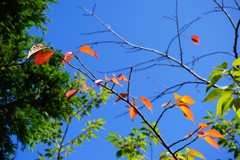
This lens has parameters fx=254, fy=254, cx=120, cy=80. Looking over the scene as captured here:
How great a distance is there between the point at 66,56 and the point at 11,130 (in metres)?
5.31

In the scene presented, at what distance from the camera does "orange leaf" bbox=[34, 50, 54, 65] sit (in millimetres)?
1105

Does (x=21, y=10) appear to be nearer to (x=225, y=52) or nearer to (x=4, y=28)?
(x=4, y=28)

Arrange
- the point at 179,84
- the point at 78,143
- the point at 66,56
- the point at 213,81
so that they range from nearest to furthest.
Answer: the point at 213,81 < the point at 66,56 < the point at 179,84 < the point at 78,143

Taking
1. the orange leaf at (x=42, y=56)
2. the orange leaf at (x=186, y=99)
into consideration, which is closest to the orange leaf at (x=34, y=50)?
the orange leaf at (x=42, y=56)

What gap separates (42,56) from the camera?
3.67 feet

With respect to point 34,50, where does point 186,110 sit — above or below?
below

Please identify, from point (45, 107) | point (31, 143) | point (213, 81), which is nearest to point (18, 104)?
point (45, 107)

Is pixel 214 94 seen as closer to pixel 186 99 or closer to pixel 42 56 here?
pixel 186 99

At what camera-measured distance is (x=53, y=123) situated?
646 centimetres

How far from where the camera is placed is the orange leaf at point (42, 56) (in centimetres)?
111

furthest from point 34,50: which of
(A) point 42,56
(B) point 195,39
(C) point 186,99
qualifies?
(B) point 195,39

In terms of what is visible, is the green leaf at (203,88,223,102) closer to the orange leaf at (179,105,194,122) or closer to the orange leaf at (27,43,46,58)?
the orange leaf at (179,105,194,122)

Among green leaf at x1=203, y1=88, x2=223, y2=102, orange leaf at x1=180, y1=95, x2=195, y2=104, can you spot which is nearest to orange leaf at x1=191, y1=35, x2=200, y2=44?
orange leaf at x1=180, y1=95, x2=195, y2=104

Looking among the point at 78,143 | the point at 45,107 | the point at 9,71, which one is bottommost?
the point at 78,143
